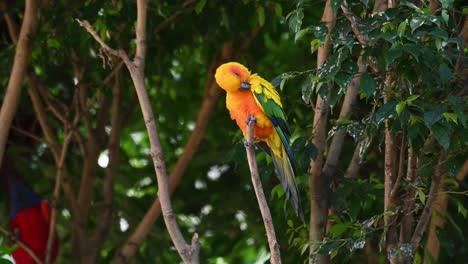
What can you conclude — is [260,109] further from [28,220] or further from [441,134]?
[28,220]

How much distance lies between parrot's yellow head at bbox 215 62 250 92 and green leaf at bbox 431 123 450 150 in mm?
888

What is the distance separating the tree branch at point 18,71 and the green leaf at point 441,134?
257 cm

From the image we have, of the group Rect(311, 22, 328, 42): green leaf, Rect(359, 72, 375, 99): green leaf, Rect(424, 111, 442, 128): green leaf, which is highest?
Rect(311, 22, 328, 42): green leaf

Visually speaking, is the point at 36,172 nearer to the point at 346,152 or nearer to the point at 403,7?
the point at 346,152

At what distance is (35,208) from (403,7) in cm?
340

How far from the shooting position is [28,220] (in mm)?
6465

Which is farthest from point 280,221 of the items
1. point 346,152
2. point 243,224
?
point 243,224

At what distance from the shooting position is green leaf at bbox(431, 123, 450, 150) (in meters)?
3.77

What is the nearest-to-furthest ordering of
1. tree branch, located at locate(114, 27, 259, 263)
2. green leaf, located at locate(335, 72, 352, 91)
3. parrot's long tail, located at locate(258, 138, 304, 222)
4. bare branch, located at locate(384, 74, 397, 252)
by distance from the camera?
green leaf, located at locate(335, 72, 352, 91) → bare branch, located at locate(384, 74, 397, 252) → parrot's long tail, located at locate(258, 138, 304, 222) → tree branch, located at locate(114, 27, 259, 263)

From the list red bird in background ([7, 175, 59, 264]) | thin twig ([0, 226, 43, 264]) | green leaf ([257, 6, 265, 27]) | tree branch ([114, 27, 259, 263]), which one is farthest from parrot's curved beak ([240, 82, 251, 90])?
red bird in background ([7, 175, 59, 264])

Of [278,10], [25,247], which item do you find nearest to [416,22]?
[278,10]

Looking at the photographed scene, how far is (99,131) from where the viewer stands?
21.8 feet

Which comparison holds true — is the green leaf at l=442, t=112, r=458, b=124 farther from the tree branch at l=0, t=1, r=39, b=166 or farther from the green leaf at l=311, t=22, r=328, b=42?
the tree branch at l=0, t=1, r=39, b=166

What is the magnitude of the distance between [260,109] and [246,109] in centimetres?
7
